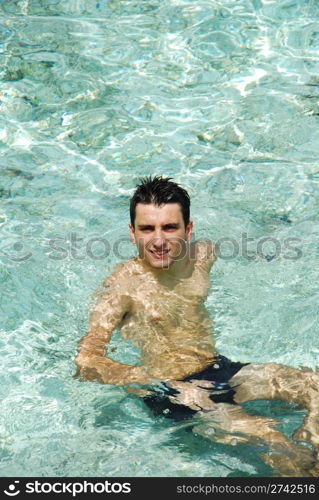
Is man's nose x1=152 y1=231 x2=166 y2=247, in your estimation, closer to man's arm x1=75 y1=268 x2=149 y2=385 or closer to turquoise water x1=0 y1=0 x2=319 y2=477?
man's arm x1=75 y1=268 x2=149 y2=385

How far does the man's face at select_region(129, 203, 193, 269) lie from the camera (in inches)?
185

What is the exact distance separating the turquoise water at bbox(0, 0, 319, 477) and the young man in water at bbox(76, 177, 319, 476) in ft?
0.43

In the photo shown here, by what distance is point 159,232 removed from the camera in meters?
4.69

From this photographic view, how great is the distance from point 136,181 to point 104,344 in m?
2.31

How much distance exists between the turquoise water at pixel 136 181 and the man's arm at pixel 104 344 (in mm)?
230

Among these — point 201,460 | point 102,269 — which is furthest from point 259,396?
point 102,269

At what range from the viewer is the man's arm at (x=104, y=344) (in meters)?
4.27

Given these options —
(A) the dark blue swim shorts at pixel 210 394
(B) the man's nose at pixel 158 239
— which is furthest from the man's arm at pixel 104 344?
(B) the man's nose at pixel 158 239

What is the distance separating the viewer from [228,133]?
22.9ft

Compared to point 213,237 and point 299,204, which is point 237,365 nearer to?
point 213,237

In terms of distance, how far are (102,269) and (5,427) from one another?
1628 mm

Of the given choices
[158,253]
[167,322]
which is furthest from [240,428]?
[158,253]

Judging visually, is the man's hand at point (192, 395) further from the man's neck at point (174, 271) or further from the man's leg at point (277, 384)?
the man's neck at point (174, 271)

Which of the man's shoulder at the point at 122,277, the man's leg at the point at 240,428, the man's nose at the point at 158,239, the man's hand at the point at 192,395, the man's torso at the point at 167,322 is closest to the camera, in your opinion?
the man's leg at the point at 240,428
